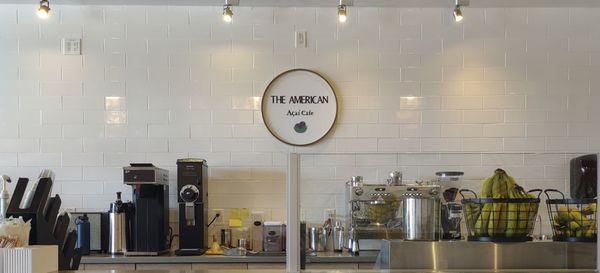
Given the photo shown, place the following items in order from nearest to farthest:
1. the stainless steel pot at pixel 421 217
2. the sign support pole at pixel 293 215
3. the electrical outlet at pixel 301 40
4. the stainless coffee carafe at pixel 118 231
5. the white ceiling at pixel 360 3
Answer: the sign support pole at pixel 293 215 < the stainless steel pot at pixel 421 217 < the stainless coffee carafe at pixel 118 231 < the white ceiling at pixel 360 3 < the electrical outlet at pixel 301 40

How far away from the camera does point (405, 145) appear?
18.1 ft

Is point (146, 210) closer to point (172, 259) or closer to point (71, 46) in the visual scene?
point (172, 259)

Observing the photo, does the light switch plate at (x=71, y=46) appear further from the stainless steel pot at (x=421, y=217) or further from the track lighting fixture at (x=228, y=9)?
the stainless steel pot at (x=421, y=217)

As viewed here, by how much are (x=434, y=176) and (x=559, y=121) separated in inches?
123

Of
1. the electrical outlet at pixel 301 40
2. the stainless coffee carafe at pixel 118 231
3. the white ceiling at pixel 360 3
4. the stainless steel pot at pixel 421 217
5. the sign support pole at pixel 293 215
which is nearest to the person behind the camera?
the sign support pole at pixel 293 215

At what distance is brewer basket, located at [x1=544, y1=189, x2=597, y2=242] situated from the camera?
101 inches

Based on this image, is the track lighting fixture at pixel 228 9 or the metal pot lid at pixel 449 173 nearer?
the metal pot lid at pixel 449 173

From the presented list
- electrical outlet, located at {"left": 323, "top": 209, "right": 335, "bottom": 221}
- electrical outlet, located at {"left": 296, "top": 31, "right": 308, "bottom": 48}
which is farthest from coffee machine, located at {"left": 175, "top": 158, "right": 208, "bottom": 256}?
electrical outlet, located at {"left": 323, "top": 209, "right": 335, "bottom": 221}

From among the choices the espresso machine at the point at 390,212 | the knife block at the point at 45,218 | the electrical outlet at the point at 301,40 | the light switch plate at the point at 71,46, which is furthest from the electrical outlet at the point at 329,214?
the light switch plate at the point at 71,46

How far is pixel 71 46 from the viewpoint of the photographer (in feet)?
17.9

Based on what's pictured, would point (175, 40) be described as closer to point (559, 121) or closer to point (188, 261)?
point (188, 261)

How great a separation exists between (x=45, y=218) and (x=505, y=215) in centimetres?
169

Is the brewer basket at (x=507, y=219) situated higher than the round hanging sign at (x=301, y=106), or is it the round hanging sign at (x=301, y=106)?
the round hanging sign at (x=301, y=106)

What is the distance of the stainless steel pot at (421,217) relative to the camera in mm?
2633
